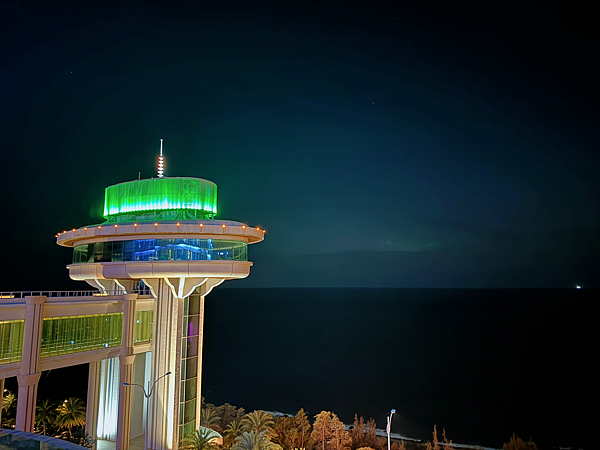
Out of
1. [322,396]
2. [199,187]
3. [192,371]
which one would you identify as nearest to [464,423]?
[322,396]

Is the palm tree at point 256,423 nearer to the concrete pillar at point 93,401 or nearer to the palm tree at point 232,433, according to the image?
the palm tree at point 232,433

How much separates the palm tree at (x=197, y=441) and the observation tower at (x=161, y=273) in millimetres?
414

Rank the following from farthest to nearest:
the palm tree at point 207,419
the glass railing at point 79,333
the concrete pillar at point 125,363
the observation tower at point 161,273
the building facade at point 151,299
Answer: the palm tree at point 207,419, the observation tower at point 161,273, the concrete pillar at point 125,363, the building facade at point 151,299, the glass railing at point 79,333

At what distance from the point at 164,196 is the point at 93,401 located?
55.1 feet

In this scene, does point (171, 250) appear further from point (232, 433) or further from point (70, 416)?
point (70, 416)

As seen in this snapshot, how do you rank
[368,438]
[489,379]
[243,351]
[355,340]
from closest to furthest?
1. [368,438]
2. [489,379]
3. [243,351]
4. [355,340]

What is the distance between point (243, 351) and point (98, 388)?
9156 cm

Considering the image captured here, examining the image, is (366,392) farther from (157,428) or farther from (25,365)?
(25,365)

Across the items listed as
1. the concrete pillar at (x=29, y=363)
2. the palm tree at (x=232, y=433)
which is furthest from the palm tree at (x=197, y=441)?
the concrete pillar at (x=29, y=363)

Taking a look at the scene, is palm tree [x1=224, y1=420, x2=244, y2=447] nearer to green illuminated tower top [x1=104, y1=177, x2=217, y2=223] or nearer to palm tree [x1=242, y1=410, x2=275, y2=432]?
palm tree [x1=242, y1=410, x2=275, y2=432]

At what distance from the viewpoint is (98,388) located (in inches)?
1272

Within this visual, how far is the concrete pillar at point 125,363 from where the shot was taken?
2789 centimetres

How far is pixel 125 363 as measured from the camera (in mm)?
28094

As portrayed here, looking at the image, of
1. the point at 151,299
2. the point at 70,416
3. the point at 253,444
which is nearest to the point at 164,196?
the point at 151,299
